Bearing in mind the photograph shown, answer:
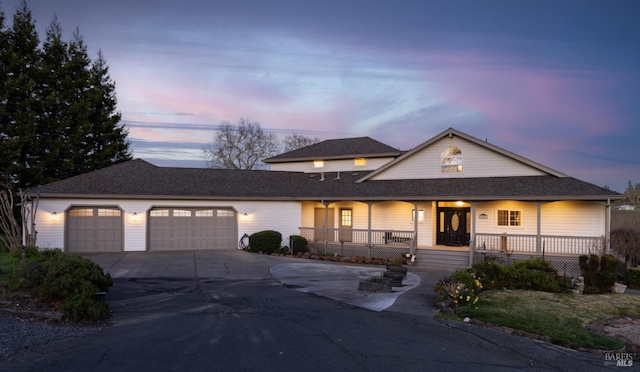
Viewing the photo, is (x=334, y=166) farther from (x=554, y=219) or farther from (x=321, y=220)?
(x=554, y=219)

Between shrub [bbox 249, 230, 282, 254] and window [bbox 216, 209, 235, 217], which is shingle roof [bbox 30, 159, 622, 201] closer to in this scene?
window [bbox 216, 209, 235, 217]

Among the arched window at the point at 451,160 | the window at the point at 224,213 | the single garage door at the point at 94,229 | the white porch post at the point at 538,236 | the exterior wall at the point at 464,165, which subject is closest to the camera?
the white porch post at the point at 538,236

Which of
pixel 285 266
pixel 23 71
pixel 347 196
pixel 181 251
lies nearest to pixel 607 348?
pixel 285 266

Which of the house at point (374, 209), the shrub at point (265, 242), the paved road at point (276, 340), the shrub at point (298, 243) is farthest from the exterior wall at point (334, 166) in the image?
the paved road at point (276, 340)

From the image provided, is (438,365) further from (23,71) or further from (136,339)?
(23,71)

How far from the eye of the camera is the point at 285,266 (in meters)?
19.4

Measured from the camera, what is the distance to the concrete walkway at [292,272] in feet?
42.0

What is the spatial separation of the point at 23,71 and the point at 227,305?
30.6 meters

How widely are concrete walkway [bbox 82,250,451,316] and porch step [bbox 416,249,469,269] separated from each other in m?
1.08

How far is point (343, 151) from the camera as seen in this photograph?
31.2 metres

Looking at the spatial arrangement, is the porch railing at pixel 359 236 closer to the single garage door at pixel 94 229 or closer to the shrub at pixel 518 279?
the shrub at pixel 518 279

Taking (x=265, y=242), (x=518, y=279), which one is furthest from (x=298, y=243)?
(x=518, y=279)

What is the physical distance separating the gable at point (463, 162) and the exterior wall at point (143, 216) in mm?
6031

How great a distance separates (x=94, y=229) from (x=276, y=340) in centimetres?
1786
